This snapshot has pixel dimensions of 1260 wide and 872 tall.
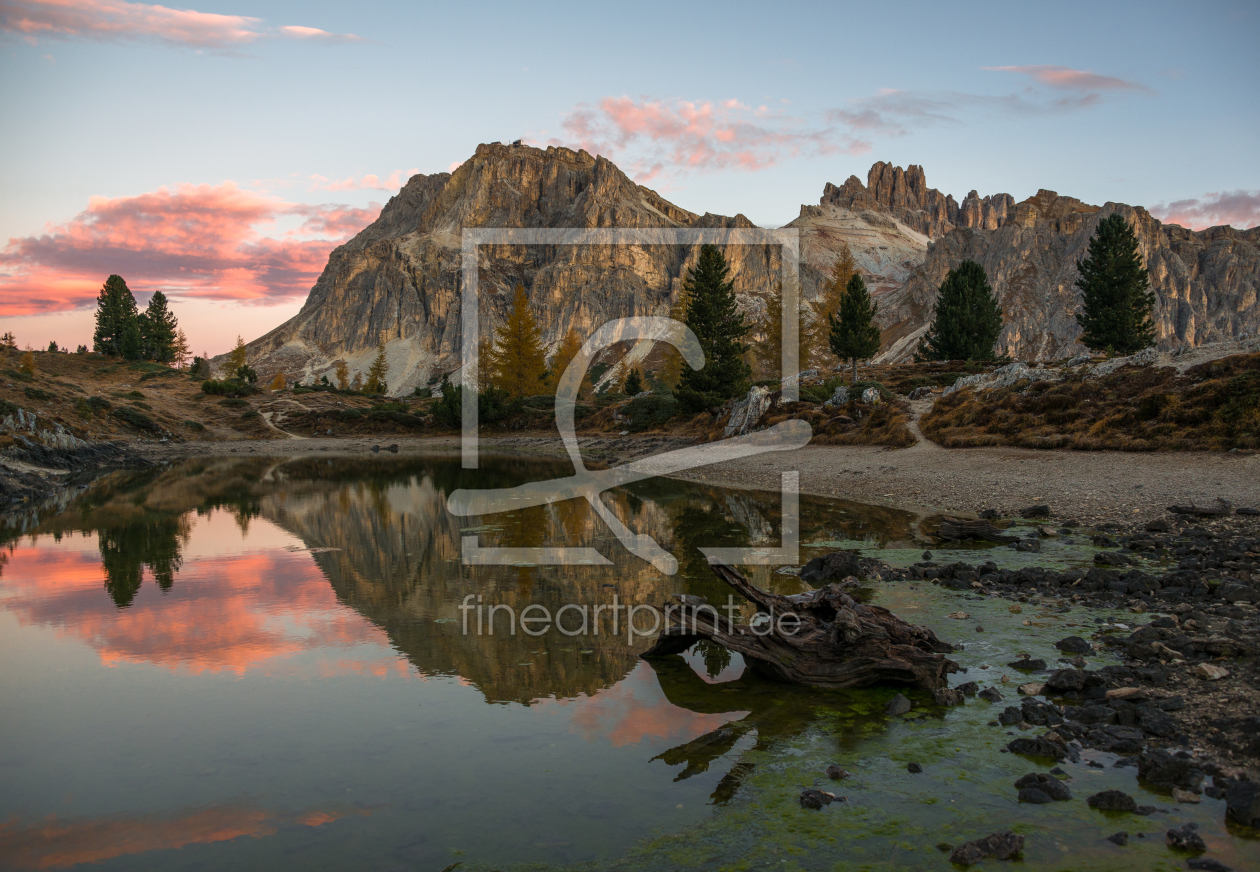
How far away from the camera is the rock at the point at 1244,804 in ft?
19.4

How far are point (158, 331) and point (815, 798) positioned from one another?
148 meters

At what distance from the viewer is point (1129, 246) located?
64500 millimetres

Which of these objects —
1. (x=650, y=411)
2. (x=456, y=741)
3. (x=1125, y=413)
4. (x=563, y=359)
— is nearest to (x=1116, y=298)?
(x=650, y=411)

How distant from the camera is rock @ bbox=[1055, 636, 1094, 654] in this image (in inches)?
401

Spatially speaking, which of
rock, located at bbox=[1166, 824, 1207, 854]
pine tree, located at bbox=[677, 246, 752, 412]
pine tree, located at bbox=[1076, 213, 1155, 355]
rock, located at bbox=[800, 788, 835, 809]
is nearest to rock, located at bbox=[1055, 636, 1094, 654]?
rock, located at bbox=[1166, 824, 1207, 854]

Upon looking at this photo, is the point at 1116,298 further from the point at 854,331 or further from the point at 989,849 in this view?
the point at 989,849

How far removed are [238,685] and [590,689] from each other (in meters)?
5.42

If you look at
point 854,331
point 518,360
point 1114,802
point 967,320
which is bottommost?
point 1114,802

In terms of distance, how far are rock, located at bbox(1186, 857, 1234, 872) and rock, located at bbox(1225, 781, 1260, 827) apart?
2.33ft

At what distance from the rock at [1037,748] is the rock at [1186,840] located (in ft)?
5.13

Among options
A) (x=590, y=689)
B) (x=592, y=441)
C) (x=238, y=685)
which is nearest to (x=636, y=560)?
Answer: (x=590, y=689)

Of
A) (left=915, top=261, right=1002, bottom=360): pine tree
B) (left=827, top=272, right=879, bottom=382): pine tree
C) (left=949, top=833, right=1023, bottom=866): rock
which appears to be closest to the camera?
(left=949, top=833, right=1023, bottom=866): rock

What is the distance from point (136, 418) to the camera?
7112cm

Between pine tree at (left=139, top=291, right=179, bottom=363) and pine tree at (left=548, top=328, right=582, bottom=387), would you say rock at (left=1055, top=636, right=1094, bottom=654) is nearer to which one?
pine tree at (left=548, top=328, right=582, bottom=387)
